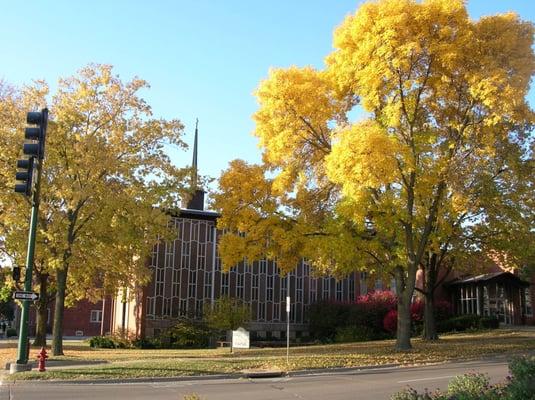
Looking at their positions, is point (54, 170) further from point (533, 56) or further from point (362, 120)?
point (533, 56)

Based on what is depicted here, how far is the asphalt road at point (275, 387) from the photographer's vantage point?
41.1 ft

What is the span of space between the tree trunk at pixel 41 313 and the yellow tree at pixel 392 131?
12861 millimetres

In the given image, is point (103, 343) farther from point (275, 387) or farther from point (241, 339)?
point (275, 387)

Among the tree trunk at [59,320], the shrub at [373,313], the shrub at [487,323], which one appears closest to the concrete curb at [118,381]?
the tree trunk at [59,320]

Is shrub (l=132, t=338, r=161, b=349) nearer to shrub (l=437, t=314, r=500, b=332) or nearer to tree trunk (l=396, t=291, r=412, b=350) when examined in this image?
shrub (l=437, t=314, r=500, b=332)

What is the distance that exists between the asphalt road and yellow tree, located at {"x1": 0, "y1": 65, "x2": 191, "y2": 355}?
978 centimetres

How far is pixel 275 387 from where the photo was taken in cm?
1423

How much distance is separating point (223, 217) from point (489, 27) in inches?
500

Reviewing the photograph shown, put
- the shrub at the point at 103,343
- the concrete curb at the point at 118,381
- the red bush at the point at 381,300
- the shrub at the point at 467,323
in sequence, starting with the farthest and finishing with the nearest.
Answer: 1. the red bush at the point at 381,300
2. the shrub at the point at 467,323
3. the shrub at the point at 103,343
4. the concrete curb at the point at 118,381

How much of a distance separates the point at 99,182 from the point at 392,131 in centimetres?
1211

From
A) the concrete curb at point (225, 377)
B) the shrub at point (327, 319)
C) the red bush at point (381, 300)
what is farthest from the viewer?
the shrub at point (327, 319)

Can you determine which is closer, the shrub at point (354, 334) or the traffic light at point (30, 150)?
the traffic light at point (30, 150)

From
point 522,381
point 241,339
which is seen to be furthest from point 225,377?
point 522,381

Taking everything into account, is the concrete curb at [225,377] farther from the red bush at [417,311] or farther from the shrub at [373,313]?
the shrub at [373,313]
